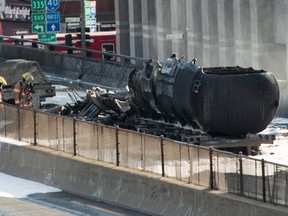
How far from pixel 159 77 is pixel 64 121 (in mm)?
6007

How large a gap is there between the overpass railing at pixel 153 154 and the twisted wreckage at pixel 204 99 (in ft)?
12.5

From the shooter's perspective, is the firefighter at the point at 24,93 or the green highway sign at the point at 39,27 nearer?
the firefighter at the point at 24,93

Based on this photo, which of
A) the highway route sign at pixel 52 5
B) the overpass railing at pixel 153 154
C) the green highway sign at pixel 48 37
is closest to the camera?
the overpass railing at pixel 153 154

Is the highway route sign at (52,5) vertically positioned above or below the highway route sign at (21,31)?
above

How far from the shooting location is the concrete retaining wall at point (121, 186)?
26.9 m

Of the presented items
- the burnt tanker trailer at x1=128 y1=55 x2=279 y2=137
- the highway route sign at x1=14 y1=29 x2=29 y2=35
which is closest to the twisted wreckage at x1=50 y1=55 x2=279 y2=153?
the burnt tanker trailer at x1=128 y1=55 x2=279 y2=137

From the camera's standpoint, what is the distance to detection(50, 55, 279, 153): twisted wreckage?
35656 mm

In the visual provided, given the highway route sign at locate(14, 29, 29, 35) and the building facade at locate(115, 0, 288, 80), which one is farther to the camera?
the highway route sign at locate(14, 29, 29, 35)

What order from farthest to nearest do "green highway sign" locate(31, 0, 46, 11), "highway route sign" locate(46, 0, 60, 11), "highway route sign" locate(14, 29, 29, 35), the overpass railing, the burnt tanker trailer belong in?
"highway route sign" locate(14, 29, 29, 35)
"highway route sign" locate(46, 0, 60, 11)
"green highway sign" locate(31, 0, 46, 11)
the burnt tanker trailer
the overpass railing

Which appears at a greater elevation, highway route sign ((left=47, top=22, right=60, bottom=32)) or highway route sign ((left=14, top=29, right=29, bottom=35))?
highway route sign ((left=47, top=22, right=60, bottom=32))

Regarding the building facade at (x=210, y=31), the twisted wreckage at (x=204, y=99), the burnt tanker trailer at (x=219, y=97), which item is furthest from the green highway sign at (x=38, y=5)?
the burnt tanker trailer at (x=219, y=97)

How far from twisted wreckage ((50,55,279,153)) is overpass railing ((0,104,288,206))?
3.81 metres

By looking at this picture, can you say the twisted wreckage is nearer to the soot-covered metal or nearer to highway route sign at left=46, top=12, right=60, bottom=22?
the soot-covered metal

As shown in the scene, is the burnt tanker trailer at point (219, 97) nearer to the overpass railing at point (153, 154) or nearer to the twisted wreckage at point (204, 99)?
the twisted wreckage at point (204, 99)
